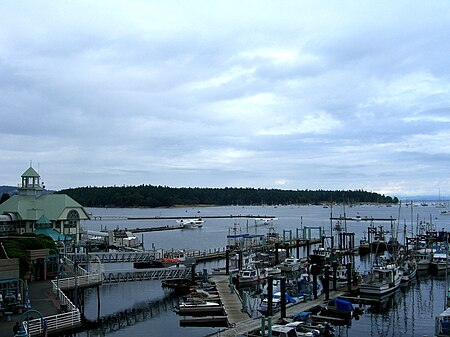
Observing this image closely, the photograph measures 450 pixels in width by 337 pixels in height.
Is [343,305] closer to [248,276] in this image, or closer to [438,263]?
[248,276]

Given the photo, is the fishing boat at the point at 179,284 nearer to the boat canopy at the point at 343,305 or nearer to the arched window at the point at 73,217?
the boat canopy at the point at 343,305

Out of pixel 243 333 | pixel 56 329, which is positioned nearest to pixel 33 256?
pixel 56 329

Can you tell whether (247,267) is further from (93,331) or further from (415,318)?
(93,331)

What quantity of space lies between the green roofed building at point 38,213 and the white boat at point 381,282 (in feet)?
128

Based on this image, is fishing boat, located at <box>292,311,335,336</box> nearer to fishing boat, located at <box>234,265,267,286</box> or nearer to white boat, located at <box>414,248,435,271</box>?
fishing boat, located at <box>234,265,267,286</box>

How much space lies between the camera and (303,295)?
4678 cm

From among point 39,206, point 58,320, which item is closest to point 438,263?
point 58,320

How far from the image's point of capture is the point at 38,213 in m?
70.4

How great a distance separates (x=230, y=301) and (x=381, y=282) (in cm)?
1622

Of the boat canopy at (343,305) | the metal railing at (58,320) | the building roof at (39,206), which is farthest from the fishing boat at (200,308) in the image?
the building roof at (39,206)

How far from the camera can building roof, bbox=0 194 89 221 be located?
70.3m

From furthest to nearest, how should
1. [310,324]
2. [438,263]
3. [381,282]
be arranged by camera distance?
[438,263] → [381,282] → [310,324]

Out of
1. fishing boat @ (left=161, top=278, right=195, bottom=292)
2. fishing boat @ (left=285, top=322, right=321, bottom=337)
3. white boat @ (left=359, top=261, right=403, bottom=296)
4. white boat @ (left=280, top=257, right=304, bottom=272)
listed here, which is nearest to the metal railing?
fishing boat @ (left=161, top=278, right=195, bottom=292)

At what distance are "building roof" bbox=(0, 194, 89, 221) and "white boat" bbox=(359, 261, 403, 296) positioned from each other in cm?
4273
